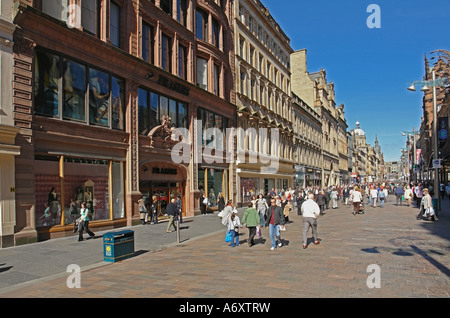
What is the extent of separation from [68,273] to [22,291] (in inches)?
66.2

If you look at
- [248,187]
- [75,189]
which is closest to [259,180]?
[248,187]

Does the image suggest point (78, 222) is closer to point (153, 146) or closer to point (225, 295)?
point (153, 146)

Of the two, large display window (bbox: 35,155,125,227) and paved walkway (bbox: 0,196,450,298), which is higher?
large display window (bbox: 35,155,125,227)

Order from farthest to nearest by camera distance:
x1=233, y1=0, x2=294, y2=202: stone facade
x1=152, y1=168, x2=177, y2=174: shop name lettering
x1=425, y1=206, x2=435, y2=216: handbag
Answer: x1=233, y1=0, x2=294, y2=202: stone facade
x1=152, y1=168, x2=177, y2=174: shop name lettering
x1=425, y1=206, x2=435, y2=216: handbag

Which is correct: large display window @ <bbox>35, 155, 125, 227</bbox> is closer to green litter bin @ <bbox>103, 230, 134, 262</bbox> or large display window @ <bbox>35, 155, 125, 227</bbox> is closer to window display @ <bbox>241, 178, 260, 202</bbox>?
green litter bin @ <bbox>103, 230, 134, 262</bbox>

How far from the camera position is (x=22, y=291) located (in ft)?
25.7

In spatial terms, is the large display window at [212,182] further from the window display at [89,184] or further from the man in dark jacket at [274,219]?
the man in dark jacket at [274,219]

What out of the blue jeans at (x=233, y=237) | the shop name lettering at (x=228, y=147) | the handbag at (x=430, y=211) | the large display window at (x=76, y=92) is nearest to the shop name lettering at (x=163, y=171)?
the shop name lettering at (x=228, y=147)

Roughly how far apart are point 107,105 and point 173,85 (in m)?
6.19

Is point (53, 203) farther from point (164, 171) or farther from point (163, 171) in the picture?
point (164, 171)

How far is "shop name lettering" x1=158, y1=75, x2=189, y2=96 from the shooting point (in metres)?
22.5

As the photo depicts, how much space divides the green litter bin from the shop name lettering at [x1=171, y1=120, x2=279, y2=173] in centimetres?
1243

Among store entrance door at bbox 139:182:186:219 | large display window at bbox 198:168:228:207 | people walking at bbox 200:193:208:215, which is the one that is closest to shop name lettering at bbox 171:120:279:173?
large display window at bbox 198:168:228:207
